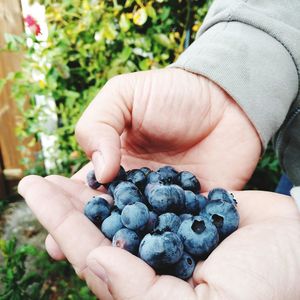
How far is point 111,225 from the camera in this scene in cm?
97

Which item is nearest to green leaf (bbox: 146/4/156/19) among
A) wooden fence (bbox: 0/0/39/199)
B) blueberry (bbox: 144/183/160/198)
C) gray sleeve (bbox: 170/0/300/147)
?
gray sleeve (bbox: 170/0/300/147)

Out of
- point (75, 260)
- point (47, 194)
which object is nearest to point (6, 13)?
point (47, 194)

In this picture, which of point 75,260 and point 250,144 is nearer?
point 75,260

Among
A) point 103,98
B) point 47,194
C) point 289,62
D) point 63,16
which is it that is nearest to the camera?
point 47,194

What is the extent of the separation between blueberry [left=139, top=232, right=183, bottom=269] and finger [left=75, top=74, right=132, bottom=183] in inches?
10.1

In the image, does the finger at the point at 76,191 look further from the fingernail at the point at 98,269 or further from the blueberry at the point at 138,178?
the fingernail at the point at 98,269

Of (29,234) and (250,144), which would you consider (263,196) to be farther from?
(29,234)

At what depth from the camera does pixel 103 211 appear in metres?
1.01

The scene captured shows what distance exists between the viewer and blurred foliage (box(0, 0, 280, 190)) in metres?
2.03

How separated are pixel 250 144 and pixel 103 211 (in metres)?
0.61

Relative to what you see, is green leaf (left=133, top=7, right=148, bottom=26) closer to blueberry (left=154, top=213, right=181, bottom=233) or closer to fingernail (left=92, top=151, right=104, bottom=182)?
fingernail (left=92, top=151, right=104, bottom=182)

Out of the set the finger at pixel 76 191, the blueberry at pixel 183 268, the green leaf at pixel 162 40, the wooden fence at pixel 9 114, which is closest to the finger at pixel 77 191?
the finger at pixel 76 191

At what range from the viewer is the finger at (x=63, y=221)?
89 cm

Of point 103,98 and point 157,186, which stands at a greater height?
point 103,98
